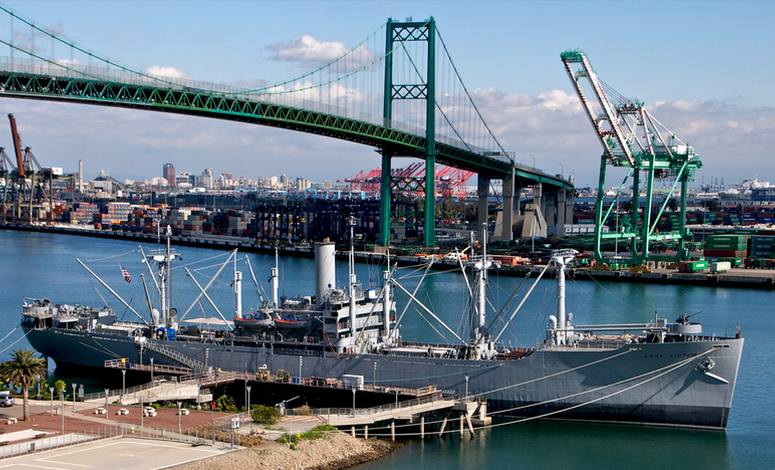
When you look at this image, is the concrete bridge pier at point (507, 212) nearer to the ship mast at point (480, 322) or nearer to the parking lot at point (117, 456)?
the ship mast at point (480, 322)

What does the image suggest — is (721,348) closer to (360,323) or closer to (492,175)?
(360,323)

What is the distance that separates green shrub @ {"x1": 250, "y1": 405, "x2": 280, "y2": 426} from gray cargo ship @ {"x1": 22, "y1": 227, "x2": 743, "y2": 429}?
440 centimetres

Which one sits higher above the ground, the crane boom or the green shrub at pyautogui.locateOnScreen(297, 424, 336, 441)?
the crane boom

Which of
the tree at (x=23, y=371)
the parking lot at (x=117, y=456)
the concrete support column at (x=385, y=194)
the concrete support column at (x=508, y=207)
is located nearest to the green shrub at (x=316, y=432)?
the parking lot at (x=117, y=456)

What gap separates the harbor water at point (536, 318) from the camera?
77.8 ft

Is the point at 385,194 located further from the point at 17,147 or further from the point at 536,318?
the point at 17,147

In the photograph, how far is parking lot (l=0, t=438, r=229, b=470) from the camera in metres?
19.5

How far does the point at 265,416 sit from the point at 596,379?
25.5 feet

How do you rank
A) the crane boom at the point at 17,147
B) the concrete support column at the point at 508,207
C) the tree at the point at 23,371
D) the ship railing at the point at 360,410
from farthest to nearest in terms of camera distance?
1. the crane boom at the point at 17,147
2. the concrete support column at the point at 508,207
3. the ship railing at the point at 360,410
4. the tree at the point at 23,371

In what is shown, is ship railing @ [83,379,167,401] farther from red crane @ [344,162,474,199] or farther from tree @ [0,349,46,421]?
red crane @ [344,162,474,199]

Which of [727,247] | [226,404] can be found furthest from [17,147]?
[226,404]

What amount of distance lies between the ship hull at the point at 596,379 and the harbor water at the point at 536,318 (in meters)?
0.43

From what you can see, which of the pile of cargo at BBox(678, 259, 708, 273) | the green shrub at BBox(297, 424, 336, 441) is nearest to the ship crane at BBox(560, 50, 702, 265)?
the pile of cargo at BBox(678, 259, 708, 273)

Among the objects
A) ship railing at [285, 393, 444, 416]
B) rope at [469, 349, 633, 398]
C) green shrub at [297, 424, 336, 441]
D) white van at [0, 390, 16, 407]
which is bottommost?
green shrub at [297, 424, 336, 441]
